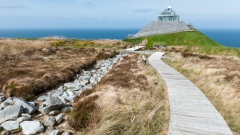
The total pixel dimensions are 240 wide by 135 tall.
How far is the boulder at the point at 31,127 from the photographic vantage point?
22.8 feet

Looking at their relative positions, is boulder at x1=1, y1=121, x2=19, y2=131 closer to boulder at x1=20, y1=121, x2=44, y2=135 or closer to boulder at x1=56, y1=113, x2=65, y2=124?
boulder at x1=20, y1=121, x2=44, y2=135

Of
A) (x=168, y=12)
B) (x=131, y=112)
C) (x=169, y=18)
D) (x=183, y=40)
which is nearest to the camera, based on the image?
(x=131, y=112)

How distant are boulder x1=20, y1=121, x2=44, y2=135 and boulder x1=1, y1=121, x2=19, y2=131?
0.72 ft

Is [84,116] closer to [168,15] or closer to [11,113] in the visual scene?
[11,113]

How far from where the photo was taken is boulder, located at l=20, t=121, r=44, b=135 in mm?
6935

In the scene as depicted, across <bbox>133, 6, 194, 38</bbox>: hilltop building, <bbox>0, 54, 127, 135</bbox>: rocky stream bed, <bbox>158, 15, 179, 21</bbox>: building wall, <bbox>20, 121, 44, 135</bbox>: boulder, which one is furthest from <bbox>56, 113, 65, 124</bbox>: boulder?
<bbox>158, 15, 179, 21</bbox>: building wall

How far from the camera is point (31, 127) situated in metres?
7.15

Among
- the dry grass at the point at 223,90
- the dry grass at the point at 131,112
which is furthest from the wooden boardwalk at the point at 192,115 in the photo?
the dry grass at the point at 223,90

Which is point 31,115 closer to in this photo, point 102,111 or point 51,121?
point 51,121

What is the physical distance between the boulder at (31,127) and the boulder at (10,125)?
219 mm

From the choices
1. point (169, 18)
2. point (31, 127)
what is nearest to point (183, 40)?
point (169, 18)

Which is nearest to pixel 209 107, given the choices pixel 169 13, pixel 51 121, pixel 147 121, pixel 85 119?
pixel 147 121

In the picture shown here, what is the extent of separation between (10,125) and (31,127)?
0.93 metres

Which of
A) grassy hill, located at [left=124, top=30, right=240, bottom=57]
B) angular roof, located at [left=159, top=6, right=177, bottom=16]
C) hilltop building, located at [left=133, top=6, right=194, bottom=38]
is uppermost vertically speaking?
angular roof, located at [left=159, top=6, right=177, bottom=16]
